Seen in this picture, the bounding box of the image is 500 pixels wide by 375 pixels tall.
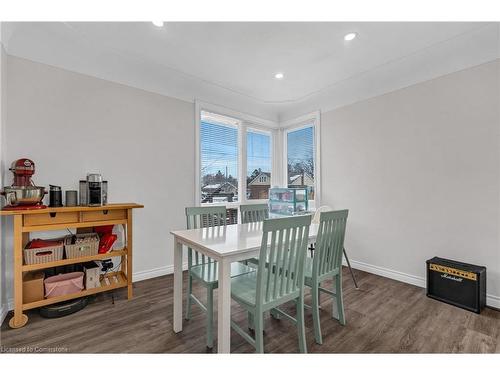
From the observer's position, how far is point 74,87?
2.39 m

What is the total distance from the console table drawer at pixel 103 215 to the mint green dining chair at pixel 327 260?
1.89 m

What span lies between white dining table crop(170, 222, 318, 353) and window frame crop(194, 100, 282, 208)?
54.9 inches

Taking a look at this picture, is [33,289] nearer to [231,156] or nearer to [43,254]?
[43,254]

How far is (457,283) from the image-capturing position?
7.19ft

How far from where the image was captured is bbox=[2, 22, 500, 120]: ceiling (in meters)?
2.06

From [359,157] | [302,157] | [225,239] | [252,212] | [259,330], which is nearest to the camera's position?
[259,330]

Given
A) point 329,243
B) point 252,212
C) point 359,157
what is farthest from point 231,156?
point 329,243

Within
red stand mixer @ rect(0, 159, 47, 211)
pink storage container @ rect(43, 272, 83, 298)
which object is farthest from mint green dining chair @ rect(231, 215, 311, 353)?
red stand mixer @ rect(0, 159, 47, 211)

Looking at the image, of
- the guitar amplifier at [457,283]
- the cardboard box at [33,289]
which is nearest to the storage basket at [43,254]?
the cardboard box at [33,289]

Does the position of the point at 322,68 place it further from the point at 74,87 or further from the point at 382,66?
the point at 74,87

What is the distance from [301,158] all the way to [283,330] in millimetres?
2864
